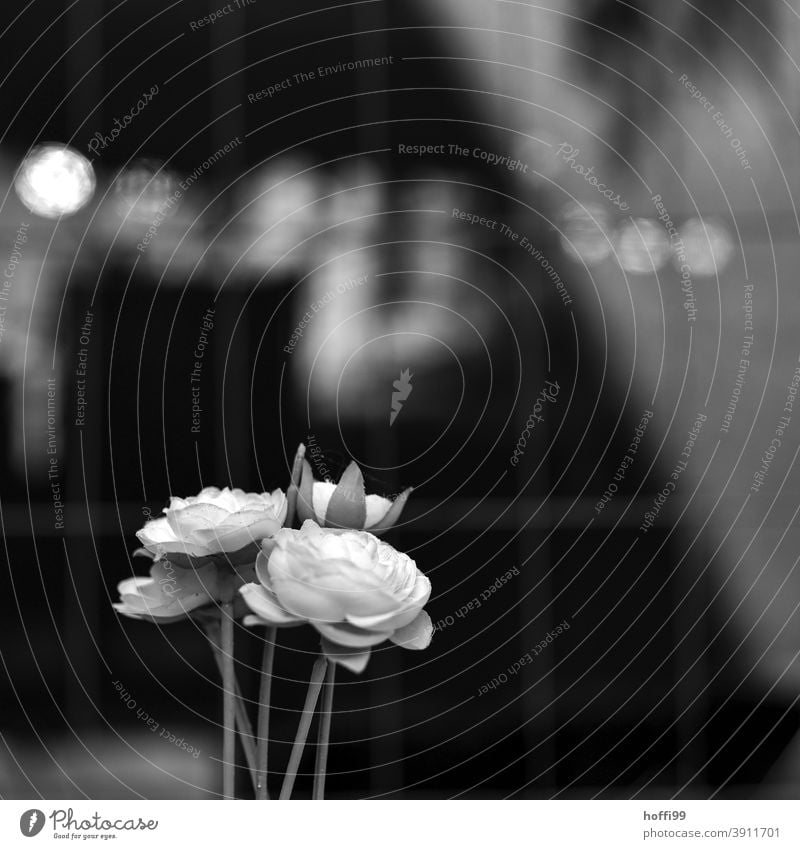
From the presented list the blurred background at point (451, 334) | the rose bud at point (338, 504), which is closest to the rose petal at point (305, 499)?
the rose bud at point (338, 504)

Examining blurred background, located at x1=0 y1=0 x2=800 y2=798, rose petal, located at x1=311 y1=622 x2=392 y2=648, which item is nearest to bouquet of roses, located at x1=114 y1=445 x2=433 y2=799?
rose petal, located at x1=311 y1=622 x2=392 y2=648

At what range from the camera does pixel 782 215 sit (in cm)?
76

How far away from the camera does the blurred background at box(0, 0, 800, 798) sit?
29.0 inches

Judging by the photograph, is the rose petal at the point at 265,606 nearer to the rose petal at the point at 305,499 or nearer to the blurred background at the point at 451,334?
the rose petal at the point at 305,499

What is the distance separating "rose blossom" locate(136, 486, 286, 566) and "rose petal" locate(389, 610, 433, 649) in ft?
0.22

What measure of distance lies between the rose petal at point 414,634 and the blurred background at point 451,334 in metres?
0.34

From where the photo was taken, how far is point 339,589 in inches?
13.4

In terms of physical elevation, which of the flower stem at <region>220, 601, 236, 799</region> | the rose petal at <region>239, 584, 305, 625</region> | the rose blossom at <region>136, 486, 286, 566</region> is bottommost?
the flower stem at <region>220, 601, 236, 799</region>

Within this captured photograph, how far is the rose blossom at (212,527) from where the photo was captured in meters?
0.36

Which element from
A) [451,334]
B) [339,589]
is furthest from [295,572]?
[451,334]

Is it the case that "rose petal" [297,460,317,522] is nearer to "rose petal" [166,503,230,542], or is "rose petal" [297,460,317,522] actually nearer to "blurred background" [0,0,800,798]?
"rose petal" [166,503,230,542]

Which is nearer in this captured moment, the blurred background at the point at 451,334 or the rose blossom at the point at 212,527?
the rose blossom at the point at 212,527
